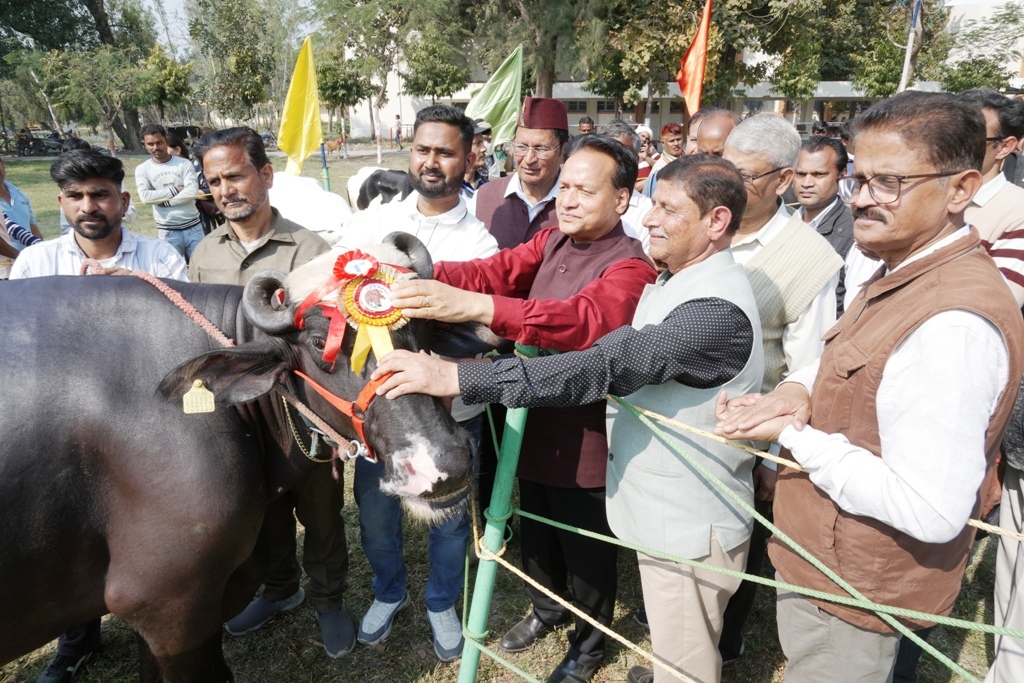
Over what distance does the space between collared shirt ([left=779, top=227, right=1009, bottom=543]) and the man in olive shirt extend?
247 centimetres

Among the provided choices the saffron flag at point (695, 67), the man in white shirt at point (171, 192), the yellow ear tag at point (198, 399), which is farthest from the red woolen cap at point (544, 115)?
the man in white shirt at point (171, 192)

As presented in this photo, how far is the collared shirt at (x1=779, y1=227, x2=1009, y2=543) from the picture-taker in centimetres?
161

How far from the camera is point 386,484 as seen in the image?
2314mm

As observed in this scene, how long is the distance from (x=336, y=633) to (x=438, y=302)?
224cm

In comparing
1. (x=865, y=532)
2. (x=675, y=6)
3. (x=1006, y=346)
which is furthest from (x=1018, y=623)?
(x=675, y=6)

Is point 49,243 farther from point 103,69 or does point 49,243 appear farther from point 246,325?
point 103,69

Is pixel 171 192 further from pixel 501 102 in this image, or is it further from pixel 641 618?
pixel 641 618

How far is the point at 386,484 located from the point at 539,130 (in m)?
3.20

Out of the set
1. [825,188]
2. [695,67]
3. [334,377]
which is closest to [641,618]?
[334,377]

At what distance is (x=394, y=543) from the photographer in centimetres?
350

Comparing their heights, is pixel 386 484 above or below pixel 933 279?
below

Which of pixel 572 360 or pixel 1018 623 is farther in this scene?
pixel 1018 623

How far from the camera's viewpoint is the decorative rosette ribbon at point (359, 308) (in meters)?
2.24

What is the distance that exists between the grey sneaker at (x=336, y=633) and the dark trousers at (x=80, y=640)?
1125 millimetres
